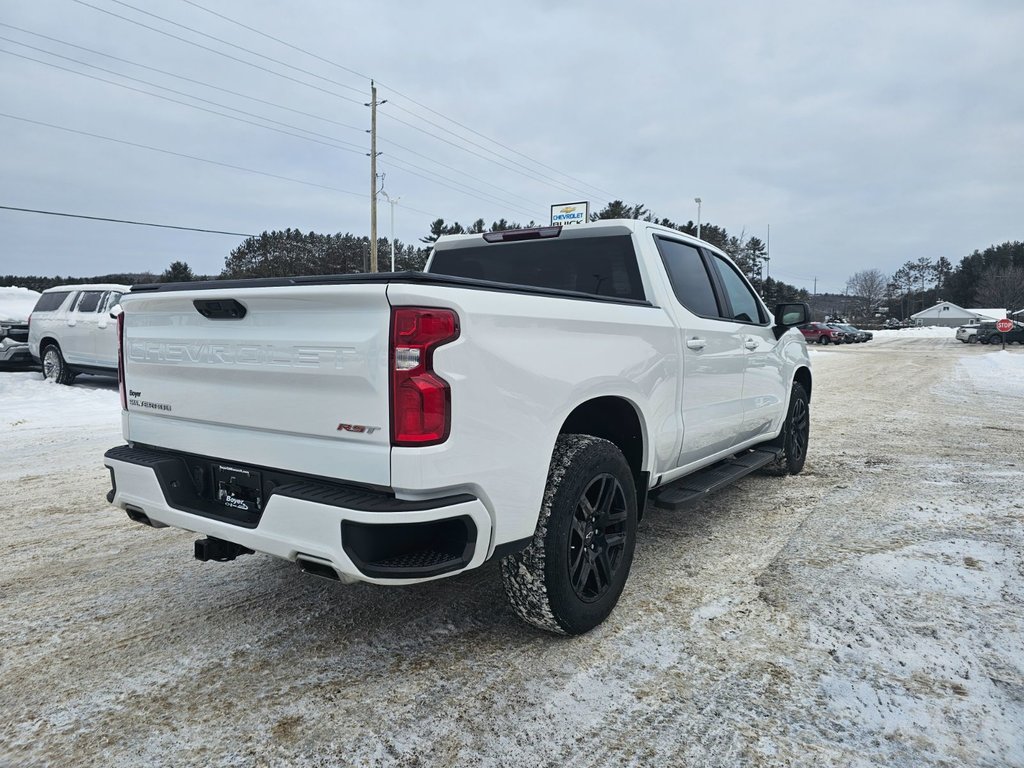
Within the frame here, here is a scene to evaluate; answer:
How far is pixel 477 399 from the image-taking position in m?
2.32

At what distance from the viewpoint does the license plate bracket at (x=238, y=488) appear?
8.63 ft

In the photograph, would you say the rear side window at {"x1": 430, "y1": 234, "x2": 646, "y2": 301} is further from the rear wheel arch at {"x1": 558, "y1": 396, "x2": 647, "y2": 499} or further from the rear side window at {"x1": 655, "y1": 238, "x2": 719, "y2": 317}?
the rear wheel arch at {"x1": 558, "y1": 396, "x2": 647, "y2": 499}

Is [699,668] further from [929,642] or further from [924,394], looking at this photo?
[924,394]

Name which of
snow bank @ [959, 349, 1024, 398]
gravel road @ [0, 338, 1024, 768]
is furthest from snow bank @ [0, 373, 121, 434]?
snow bank @ [959, 349, 1024, 398]

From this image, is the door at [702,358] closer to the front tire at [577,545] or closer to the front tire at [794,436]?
the front tire at [577,545]

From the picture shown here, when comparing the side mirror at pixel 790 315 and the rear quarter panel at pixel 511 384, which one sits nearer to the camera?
the rear quarter panel at pixel 511 384

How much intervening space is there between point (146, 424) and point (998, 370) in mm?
21971

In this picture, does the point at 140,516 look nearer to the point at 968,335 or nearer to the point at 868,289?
the point at 968,335

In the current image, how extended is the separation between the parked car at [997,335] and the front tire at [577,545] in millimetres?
46874

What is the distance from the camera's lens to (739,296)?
4.93 meters

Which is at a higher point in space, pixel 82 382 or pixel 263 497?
pixel 263 497

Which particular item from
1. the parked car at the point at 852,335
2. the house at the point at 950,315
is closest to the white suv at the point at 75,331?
the parked car at the point at 852,335

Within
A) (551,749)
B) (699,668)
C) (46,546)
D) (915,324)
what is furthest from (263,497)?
(915,324)

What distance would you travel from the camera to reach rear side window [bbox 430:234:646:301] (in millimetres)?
3848
